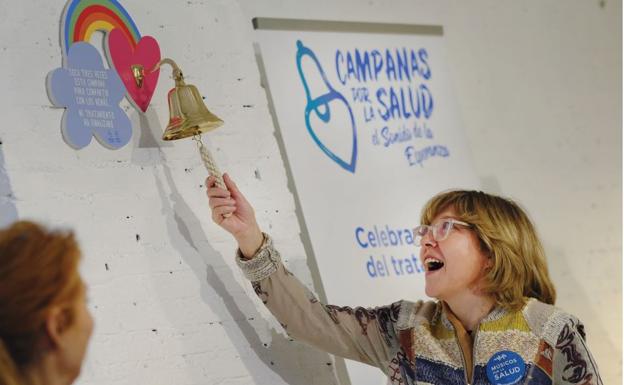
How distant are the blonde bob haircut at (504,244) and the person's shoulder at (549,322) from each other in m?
0.04

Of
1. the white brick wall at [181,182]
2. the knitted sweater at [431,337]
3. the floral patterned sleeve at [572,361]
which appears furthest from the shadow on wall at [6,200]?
the floral patterned sleeve at [572,361]

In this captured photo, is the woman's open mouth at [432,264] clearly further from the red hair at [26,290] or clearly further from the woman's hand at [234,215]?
the red hair at [26,290]

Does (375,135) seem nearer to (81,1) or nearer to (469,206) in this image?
(469,206)

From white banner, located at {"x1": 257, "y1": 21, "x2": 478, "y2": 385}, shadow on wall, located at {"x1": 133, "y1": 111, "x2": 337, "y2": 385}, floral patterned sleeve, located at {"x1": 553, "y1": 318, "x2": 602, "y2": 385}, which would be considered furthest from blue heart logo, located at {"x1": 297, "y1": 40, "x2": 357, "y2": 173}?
floral patterned sleeve, located at {"x1": 553, "y1": 318, "x2": 602, "y2": 385}

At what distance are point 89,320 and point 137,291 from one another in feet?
3.09

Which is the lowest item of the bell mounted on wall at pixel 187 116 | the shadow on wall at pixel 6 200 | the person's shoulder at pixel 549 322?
the person's shoulder at pixel 549 322

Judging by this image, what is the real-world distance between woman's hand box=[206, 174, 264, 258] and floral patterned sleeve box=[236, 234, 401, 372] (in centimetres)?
3

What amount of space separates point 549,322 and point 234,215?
0.85 m

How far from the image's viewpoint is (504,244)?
8.44ft

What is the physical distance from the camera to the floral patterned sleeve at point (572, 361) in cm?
235

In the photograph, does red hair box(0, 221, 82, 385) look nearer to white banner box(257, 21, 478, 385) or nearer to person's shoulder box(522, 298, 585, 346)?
person's shoulder box(522, 298, 585, 346)

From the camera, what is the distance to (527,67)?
3.90 metres

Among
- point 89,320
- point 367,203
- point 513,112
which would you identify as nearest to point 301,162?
point 367,203

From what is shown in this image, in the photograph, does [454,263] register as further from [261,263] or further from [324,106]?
[324,106]
